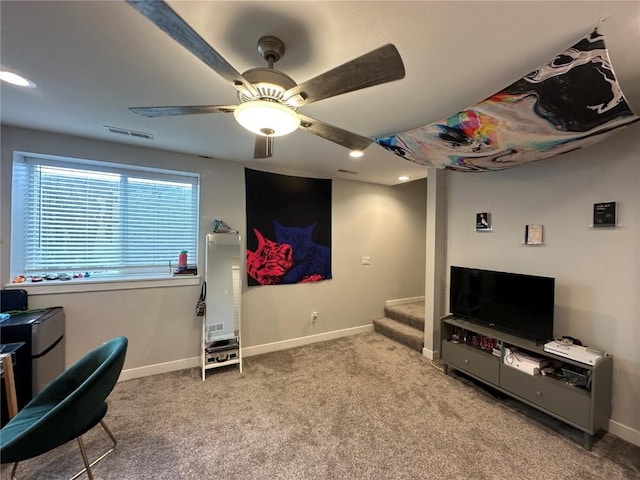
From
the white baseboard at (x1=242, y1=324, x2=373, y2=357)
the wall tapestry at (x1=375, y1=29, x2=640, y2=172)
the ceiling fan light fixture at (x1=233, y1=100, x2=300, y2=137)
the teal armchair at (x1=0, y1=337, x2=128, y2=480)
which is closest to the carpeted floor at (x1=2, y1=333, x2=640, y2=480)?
the teal armchair at (x1=0, y1=337, x2=128, y2=480)

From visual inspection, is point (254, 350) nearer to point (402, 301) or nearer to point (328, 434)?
point (328, 434)

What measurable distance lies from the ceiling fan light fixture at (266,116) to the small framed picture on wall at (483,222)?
2.45 metres

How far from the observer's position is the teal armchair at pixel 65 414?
126 cm

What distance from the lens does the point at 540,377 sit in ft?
6.88

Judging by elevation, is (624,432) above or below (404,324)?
below

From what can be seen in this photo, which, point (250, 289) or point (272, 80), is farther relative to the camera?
point (250, 289)

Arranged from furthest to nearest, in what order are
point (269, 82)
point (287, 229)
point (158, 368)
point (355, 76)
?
point (287, 229) → point (158, 368) → point (269, 82) → point (355, 76)

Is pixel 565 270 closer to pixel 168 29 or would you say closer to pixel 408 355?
pixel 408 355

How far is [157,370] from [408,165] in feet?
12.3

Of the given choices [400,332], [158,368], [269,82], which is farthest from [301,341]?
[269,82]

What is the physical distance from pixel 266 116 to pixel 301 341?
10.5 ft

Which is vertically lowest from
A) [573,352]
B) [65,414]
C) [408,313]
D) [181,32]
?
[408,313]

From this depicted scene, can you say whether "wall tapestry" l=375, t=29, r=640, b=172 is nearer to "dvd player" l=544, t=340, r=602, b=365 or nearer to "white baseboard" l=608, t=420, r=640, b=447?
"dvd player" l=544, t=340, r=602, b=365

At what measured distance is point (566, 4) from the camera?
1024mm
